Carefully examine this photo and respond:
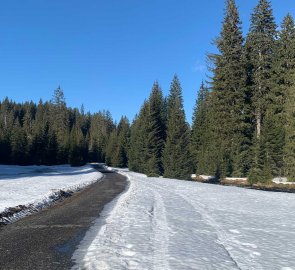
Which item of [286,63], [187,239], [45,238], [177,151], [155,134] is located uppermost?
[286,63]

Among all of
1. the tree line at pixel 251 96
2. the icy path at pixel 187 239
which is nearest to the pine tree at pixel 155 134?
the tree line at pixel 251 96

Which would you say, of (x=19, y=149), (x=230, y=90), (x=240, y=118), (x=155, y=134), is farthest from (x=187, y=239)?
(x=19, y=149)

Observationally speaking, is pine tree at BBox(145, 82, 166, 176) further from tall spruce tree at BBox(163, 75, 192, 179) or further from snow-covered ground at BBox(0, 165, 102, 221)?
snow-covered ground at BBox(0, 165, 102, 221)

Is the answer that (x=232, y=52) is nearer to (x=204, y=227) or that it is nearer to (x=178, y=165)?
(x=178, y=165)

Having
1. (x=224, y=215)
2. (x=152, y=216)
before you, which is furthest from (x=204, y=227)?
(x=224, y=215)

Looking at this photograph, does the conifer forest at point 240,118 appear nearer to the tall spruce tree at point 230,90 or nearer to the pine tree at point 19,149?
the tall spruce tree at point 230,90

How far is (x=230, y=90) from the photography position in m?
Result: 52.1

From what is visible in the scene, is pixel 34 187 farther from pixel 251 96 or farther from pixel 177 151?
pixel 251 96

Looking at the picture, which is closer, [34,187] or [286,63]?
[34,187]

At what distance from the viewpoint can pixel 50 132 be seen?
315 ft

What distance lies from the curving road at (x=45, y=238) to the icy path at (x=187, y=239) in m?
0.37

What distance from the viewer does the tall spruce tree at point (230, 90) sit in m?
48.1

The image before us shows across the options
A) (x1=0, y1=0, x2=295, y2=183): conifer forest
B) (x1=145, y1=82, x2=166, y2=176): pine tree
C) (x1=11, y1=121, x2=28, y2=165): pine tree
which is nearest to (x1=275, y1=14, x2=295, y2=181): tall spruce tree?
(x1=0, y1=0, x2=295, y2=183): conifer forest

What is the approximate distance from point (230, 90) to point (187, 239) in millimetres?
44904
